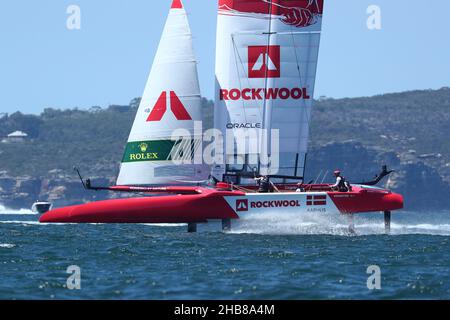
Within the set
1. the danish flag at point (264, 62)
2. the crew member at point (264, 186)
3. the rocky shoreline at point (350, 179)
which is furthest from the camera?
the rocky shoreline at point (350, 179)

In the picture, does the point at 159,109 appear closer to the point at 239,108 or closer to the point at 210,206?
the point at 239,108

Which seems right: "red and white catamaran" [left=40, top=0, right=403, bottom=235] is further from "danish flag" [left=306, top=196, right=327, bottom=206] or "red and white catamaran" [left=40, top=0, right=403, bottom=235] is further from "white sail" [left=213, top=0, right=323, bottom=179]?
"danish flag" [left=306, top=196, right=327, bottom=206]

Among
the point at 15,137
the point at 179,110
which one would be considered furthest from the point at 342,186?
the point at 15,137

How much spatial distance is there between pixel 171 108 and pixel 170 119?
1.02 feet

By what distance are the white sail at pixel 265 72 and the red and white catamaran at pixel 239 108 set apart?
0.03 m

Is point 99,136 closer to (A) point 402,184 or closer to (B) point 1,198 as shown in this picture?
(B) point 1,198

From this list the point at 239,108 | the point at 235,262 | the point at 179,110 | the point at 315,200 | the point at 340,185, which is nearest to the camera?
the point at 235,262

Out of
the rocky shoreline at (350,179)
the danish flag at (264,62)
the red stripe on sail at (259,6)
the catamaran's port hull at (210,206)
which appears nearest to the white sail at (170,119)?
the red stripe on sail at (259,6)

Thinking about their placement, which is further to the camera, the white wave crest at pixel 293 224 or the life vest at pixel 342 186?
the life vest at pixel 342 186

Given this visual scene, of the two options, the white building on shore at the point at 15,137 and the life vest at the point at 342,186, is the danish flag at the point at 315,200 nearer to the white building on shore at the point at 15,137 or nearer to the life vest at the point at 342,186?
the life vest at the point at 342,186

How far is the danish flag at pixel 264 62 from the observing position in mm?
33125

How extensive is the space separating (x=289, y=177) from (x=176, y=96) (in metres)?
4.10

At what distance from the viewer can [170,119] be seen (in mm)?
33031
